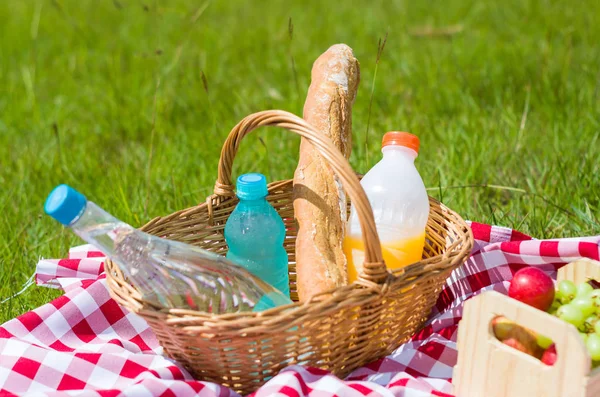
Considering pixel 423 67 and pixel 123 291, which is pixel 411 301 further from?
pixel 423 67

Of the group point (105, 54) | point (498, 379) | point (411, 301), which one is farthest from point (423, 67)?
point (498, 379)

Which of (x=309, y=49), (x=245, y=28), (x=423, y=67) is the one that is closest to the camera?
(x=423, y=67)

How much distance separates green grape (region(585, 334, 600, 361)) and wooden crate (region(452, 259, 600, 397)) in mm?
30

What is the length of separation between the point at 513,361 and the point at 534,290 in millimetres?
132

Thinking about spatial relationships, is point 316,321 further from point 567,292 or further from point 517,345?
point 567,292

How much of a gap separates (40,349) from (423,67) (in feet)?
7.47

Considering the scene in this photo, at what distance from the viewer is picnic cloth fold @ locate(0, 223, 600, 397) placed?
1329 mm

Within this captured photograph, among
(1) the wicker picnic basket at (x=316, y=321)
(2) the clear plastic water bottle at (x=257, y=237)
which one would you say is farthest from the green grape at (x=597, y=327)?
(2) the clear plastic water bottle at (x=257, y=237)

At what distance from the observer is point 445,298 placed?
1.73 metres

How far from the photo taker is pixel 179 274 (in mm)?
1420

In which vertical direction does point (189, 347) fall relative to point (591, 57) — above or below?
below

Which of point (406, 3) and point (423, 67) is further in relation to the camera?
point (406, 3)

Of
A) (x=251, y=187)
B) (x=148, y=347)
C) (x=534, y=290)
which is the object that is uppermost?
(x=251, y=187)

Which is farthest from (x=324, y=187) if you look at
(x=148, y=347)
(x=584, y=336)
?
(x=584, y=336)
